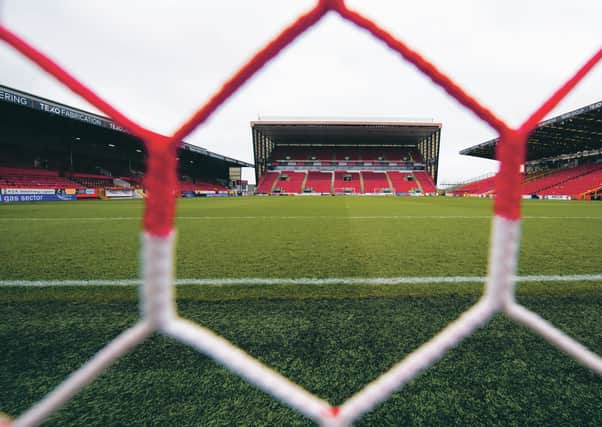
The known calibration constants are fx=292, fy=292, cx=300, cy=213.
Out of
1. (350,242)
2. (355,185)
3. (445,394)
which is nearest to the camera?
(445,394)

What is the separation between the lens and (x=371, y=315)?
1.07 m

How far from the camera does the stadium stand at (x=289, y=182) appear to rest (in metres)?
27.6

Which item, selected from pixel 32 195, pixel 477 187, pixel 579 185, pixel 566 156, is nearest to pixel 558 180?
pixel 579 185

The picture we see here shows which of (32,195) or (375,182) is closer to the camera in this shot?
(32,195)

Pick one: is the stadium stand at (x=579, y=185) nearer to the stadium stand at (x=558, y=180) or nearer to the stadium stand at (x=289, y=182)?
the stadium stand at (x=558, y=180)

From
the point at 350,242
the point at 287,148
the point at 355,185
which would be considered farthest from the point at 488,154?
the point at 350,242

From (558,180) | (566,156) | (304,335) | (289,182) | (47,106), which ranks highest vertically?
(47,106)

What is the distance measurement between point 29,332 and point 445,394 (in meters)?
1.24

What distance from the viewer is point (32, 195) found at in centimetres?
1102

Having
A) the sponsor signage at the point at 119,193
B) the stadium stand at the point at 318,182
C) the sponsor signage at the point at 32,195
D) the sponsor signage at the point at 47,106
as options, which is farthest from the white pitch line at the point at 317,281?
the stadium stand at the point at 318,182

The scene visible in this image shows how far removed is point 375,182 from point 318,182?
17.9 ft

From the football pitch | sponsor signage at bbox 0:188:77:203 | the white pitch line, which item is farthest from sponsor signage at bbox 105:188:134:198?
the white pitch line

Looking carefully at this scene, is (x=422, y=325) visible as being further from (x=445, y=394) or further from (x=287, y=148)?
(x=287, y=148)

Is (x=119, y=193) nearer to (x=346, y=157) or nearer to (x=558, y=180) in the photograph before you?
(x=346, y=157)
